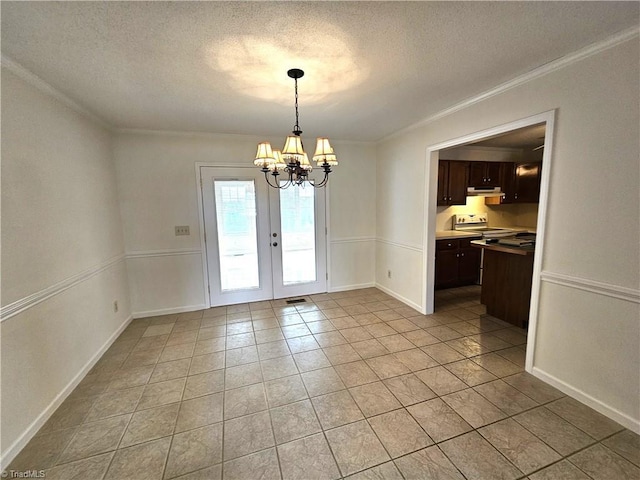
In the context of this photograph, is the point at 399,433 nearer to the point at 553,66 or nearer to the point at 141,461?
the point at 141,461

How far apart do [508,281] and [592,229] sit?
1.50 metres

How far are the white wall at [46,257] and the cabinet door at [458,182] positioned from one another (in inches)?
190

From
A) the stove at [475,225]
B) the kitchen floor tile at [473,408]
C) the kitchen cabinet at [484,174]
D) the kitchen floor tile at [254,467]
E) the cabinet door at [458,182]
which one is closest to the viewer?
the kitchen floor tile at [254,467]

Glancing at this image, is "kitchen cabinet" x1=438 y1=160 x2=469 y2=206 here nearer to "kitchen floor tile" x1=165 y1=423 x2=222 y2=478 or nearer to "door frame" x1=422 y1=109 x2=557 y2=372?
"door frame" x1=422 y1=109 x2=557 y2=372

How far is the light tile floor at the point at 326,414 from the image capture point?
1570mm

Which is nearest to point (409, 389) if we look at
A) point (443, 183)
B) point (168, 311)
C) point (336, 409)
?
point (336, 409)

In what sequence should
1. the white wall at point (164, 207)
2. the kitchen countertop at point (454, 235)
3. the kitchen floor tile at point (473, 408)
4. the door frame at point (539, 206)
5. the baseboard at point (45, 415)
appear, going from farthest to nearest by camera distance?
the kitchen countertop at point (454, 235), the white wall at point (164, 207), the door frame at point (539, 206), the kitchen floor tile at point (473, 408), the baseboard at point (45, 415)

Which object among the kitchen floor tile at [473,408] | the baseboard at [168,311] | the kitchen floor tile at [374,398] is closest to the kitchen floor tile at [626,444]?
the kitchen floor tile at [473,408]

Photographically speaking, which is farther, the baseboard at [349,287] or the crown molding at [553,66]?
the baseboard at [349,287]

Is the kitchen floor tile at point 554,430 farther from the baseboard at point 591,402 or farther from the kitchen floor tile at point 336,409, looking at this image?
the kitchen floor tile at point 336,409

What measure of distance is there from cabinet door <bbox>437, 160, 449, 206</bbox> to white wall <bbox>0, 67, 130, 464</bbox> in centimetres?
462

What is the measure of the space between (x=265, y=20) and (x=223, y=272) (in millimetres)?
3238

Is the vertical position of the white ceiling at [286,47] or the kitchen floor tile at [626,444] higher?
the white ceiling at [286,47]

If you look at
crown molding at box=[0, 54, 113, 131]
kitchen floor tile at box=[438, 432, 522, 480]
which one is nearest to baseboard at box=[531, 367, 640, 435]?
kitchen floor tile at box=[438, 432, 522, 480]
